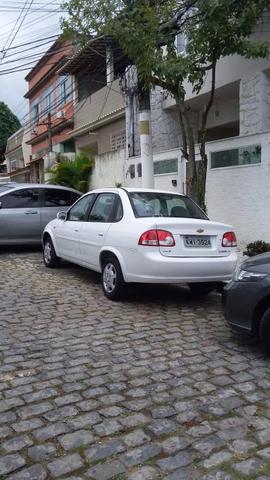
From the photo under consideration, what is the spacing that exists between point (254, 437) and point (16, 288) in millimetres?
5262

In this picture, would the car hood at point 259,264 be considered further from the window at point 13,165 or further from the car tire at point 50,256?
the window at point 13,165

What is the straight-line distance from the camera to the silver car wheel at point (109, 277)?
679 cm

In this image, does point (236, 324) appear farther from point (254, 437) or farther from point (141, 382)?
point (254, 437)

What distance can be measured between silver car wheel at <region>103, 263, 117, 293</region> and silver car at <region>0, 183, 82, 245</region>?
4.70m

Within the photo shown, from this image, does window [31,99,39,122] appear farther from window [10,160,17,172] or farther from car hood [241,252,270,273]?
car hood [241,252,270,273]

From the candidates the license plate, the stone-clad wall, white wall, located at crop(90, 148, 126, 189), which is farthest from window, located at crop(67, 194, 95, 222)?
the stone-clad wall

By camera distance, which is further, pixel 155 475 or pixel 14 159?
pixel 14 159

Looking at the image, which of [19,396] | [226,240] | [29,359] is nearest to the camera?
[19,396]

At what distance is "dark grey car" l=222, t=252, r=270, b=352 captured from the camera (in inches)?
180

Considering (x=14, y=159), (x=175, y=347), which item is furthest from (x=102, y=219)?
(x=14, y=159)

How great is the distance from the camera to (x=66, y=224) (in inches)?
337

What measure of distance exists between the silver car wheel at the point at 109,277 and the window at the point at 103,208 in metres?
0.72

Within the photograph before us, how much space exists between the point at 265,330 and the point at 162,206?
288 cm

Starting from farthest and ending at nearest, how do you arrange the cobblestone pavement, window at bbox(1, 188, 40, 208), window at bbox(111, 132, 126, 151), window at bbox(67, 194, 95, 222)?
window at bbox(111, 132, 126, 151) → window at bbox(1, 188, 40, 208) → window at bbox(67, 194, 95, 222) → the cobblestone pavement
